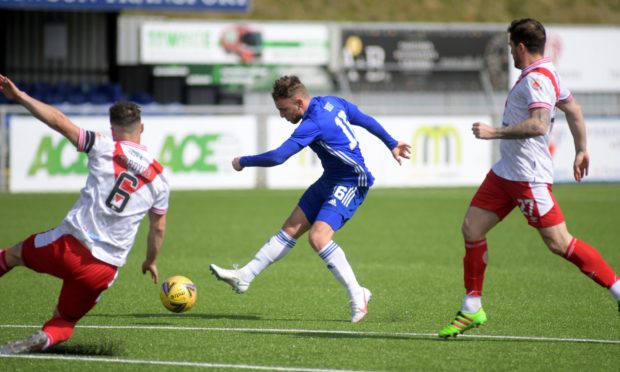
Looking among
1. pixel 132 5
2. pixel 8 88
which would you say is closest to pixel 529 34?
pixel 8 88

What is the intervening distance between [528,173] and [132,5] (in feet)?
64.1

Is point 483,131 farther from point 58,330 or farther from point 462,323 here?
point 58,330

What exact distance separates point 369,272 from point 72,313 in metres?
5.59

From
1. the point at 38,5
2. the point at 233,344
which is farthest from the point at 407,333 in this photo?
the point at 38,5

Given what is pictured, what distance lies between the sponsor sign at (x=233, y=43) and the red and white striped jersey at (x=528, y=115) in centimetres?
2881

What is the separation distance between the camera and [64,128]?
6719mm

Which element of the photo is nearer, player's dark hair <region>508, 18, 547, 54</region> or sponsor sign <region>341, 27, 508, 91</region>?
player's dark hair <region>508, 18, 547, 54</region>

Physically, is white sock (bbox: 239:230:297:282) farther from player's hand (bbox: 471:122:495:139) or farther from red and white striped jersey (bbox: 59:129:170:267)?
player's hand (bbox: 471:122:495:139)

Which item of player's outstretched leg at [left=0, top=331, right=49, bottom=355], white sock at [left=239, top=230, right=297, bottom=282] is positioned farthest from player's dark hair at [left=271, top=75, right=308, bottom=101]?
player's outstretched leg at [left=0, top=331, right=49, bottom=355]

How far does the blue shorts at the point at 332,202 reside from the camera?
888 centimetres

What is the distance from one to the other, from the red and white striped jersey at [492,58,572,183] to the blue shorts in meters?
1.53

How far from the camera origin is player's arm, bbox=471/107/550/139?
7.35 m

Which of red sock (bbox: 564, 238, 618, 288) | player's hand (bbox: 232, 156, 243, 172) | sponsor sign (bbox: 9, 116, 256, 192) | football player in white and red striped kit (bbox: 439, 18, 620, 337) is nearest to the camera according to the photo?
football player in white and red striped kit (bbox: 439, 18, 620, 337)

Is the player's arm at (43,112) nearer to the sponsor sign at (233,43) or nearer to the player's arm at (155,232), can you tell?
the player's arm at (155,232)
